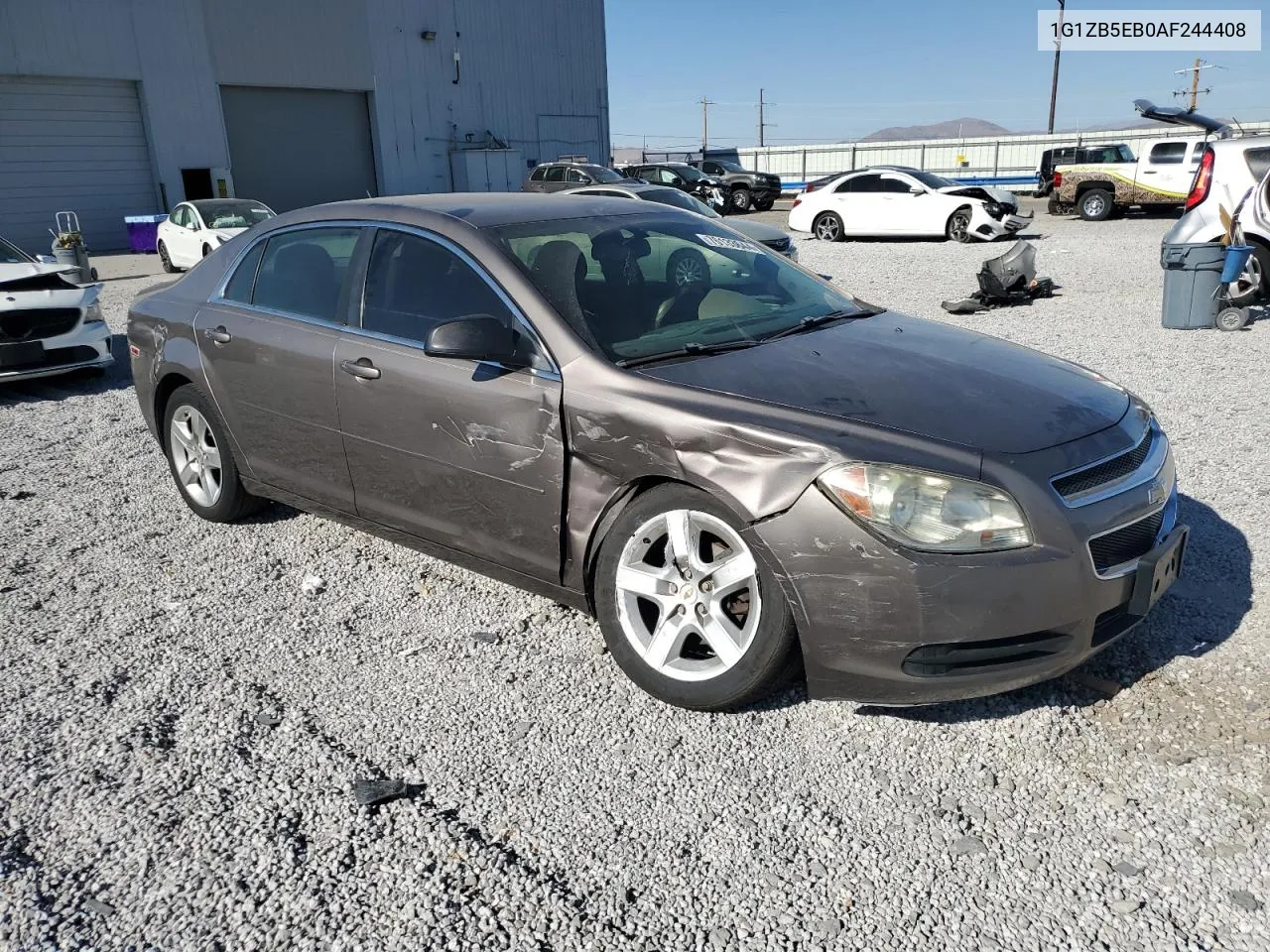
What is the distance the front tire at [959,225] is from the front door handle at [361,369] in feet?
58.6

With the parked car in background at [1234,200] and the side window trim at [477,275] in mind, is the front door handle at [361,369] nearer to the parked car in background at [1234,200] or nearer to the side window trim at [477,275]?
the side window trim at [477,275]

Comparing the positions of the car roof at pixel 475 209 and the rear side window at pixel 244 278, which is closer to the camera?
the car roof at pixel 475 209

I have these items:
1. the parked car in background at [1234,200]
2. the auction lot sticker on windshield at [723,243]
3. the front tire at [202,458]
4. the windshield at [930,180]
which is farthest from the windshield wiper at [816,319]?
the windshield at [930,180]

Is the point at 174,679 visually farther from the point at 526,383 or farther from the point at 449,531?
the point at 526,383

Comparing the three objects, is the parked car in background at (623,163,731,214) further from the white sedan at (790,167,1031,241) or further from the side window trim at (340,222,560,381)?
the side window trim at (340,222,560,381)

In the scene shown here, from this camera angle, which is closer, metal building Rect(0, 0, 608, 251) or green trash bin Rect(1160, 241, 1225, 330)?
green trash bin Rect(1160, 241, 1225, 330)

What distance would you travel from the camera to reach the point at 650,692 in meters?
3.23

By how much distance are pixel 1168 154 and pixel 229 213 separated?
818 inches

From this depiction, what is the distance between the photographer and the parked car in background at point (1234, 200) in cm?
990

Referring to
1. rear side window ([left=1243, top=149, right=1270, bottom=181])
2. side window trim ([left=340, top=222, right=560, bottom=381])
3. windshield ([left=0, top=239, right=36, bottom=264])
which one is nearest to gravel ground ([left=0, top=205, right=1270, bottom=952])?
side window trim ([left=340, top=222, right=560, bottom=381])

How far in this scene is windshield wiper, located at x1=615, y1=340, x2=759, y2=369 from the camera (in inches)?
131

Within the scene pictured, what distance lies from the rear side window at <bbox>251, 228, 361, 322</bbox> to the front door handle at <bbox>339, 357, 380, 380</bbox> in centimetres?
24

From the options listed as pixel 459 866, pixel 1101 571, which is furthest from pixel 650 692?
pixel 1101 571

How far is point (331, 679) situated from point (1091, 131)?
4245cm
